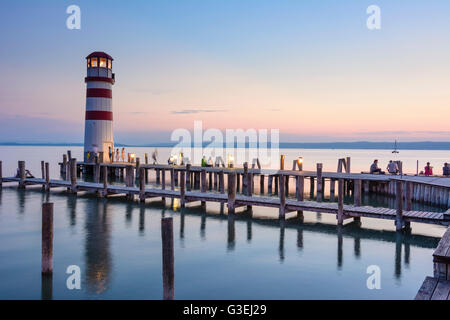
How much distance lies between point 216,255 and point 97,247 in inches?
167

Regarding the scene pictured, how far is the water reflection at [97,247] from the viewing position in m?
10.4

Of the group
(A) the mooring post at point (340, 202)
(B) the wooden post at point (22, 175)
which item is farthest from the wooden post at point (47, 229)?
(B) the wooden post at point (22, 175)

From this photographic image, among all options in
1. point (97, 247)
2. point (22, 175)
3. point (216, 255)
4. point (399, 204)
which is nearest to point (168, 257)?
point (216, 255)

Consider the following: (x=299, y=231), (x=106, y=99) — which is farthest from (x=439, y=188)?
(x=106, y=99)

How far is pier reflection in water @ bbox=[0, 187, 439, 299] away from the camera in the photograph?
397 inches

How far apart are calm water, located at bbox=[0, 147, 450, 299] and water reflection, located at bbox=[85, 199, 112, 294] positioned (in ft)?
0.10

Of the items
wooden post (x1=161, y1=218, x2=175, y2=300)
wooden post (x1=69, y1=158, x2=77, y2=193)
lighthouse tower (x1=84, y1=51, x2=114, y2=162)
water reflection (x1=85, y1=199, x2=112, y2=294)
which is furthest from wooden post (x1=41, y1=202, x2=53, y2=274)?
lighthouse tower (x1=84, y1=51, x2=114, y2=162)

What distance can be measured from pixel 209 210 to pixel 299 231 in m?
5.88

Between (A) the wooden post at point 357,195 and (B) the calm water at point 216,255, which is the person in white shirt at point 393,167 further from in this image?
(B) the calm water at point 216,255

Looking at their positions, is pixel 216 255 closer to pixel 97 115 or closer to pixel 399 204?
pixel 399 204

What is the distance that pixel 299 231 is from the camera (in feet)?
52.7

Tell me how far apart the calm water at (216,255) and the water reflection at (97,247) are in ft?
0.10

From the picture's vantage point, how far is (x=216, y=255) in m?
13.2
